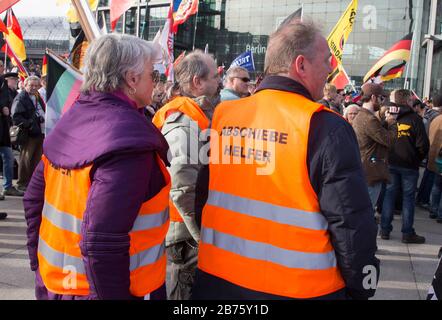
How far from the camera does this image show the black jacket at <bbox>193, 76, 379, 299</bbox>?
1744 millimetres

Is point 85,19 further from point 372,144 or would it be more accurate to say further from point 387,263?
point 387,263

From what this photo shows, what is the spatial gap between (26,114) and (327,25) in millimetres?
23083

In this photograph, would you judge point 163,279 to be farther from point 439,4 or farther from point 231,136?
point 439,4

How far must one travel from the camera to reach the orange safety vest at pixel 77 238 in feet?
5.83

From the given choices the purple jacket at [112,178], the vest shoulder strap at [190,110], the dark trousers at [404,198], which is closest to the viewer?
the purple jacket at [112,178]

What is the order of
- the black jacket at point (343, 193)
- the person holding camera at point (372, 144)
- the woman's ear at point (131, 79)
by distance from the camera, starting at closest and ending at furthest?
the black jacket at point (343, 193), the woman's ear at point (131, 79), the person holding camera at point (372, 144)

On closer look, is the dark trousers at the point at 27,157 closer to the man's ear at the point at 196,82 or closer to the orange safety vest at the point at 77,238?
the man's ear at the point at 196,82

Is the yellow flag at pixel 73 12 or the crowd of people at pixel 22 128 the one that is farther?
the yellow flag at pixel 73 12

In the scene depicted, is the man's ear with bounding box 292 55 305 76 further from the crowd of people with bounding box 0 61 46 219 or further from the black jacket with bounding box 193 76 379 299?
the crowd of people with bounding box 0 61 46 219

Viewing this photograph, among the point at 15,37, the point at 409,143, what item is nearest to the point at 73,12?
the point at 15,37

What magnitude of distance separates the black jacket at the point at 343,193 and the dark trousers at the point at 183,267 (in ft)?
3.09

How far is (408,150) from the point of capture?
6.34m

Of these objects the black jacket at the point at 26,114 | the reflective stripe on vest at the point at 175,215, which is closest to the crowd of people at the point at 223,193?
the reflective stripe on vest at the point at 175,215
